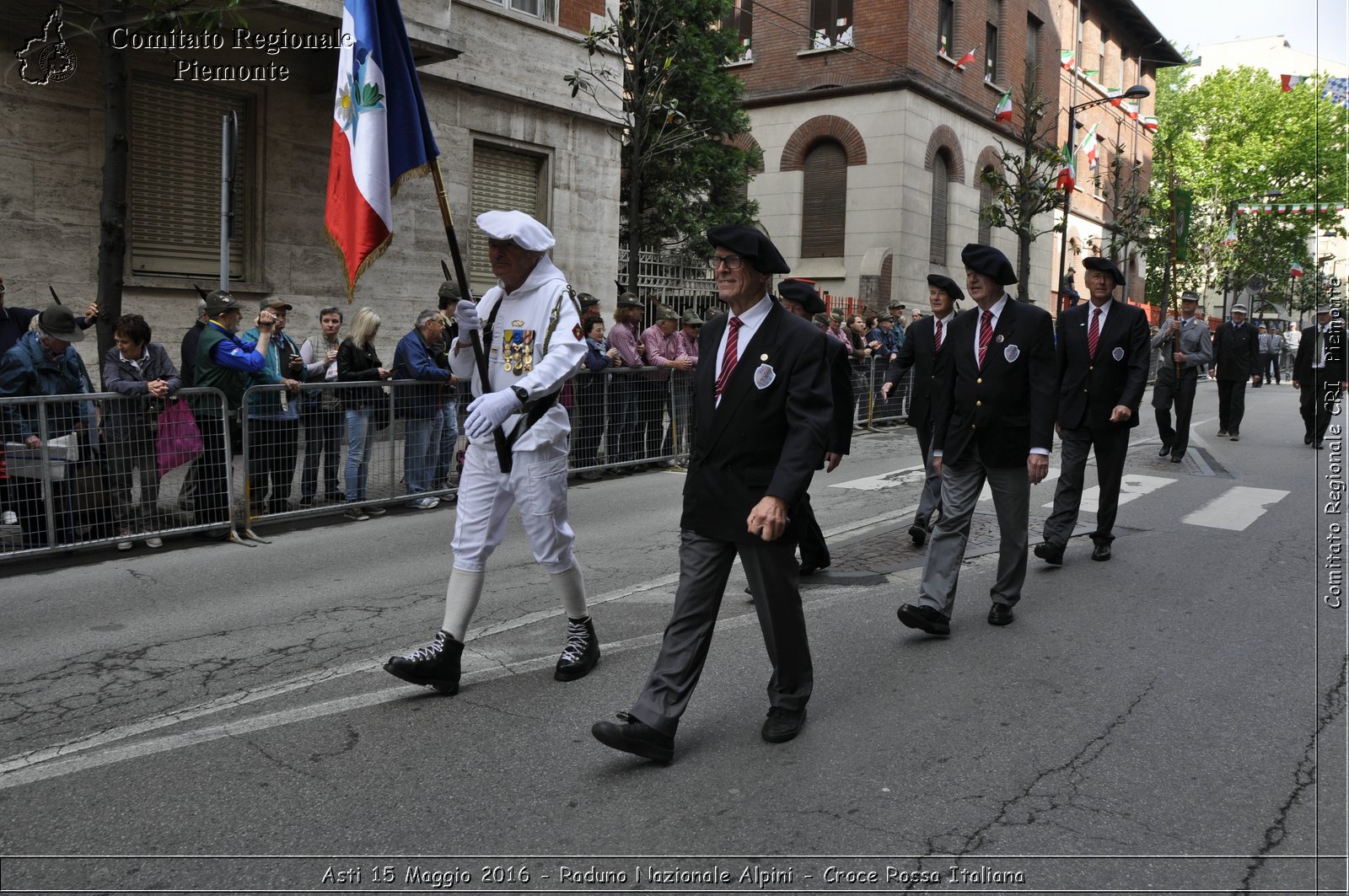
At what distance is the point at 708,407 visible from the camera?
4.21m

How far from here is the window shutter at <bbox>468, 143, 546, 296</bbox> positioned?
16031 millimetres

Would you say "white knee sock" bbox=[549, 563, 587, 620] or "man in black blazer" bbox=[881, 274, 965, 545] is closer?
"white knee sock" bbox=[549, 563, 587, 620]

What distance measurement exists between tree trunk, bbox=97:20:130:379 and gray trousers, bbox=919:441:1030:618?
21.1ft

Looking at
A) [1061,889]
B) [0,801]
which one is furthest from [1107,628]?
[0,801]

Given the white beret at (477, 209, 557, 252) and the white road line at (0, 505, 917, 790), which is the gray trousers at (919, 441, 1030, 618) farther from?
the white beret at (477, 209, 557, 252)

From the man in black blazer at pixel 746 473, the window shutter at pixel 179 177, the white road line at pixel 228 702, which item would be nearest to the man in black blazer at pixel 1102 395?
the white road line at pixel 228 702

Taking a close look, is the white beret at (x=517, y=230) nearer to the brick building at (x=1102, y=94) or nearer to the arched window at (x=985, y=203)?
the arched window at (x=985, y=203)

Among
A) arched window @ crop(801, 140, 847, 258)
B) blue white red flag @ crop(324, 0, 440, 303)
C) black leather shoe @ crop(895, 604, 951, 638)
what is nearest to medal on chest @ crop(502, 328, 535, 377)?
blue white red flag @ crop(324, 0, 440, 303)

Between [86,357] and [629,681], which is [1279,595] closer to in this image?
[629,681]

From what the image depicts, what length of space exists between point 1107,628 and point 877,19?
913 inches

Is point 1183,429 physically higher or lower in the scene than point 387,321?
lower

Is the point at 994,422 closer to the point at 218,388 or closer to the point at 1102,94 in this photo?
the point at 218,388

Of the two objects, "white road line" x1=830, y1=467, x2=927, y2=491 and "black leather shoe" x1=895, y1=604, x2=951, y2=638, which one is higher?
"white road line" x1=830, y1=467, x2=927, y2=491

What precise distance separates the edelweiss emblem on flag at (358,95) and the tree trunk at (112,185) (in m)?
4.65
